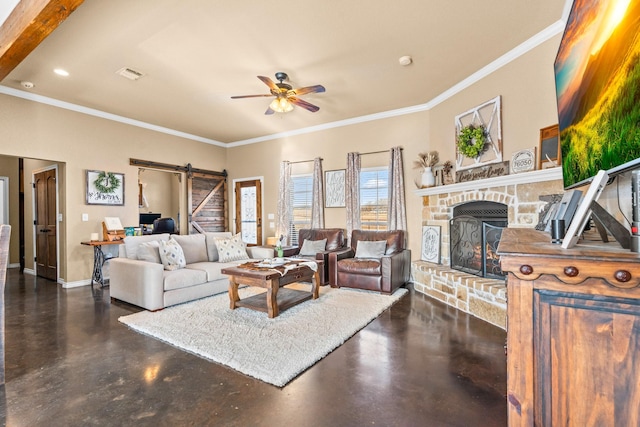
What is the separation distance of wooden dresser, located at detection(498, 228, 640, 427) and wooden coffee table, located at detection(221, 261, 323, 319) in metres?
2.64

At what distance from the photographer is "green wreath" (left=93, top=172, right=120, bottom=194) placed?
17.8ft

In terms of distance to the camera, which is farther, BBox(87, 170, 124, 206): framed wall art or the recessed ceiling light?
BBox(87, 170, 124, 206): framed wall art

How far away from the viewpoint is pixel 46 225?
18.7 ft

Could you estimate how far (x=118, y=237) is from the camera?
540 centimetres

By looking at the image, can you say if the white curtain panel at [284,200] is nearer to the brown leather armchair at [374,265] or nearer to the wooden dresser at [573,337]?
the brown leather armchair at [374,265]

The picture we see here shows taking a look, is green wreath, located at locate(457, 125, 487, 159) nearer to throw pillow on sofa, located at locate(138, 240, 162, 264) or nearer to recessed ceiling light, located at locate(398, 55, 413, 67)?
recessed ceiling light, located at locate(398, 55, 413, 67)

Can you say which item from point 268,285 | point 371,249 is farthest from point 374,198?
point 268,285

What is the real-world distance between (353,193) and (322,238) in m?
1.05

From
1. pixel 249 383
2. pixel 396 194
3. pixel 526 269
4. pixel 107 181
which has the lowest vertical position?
Result: pixel 249 383

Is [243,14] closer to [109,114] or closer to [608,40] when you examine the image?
[608,40]

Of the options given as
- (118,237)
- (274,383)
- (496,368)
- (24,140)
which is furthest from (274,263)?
(24,140)

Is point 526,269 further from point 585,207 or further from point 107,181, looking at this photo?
point 107,181

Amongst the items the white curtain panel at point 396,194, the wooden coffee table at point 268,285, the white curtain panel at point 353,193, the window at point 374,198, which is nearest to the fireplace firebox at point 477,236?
the white curtain panel at point 396,194

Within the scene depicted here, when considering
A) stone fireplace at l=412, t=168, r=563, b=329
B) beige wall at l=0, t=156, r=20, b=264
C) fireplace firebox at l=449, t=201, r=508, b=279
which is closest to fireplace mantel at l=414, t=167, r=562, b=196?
stone fireplace at l=412, t=168, r=563, b=329
